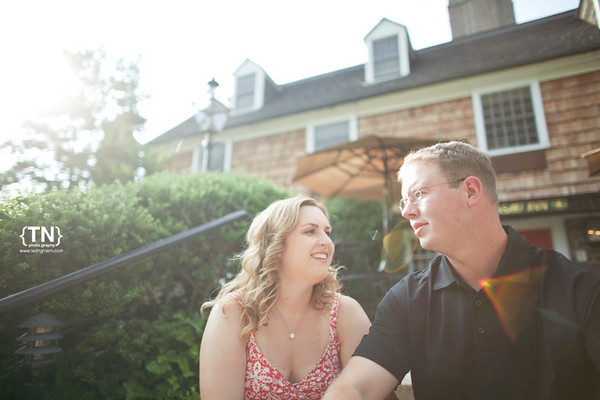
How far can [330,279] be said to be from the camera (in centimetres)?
235

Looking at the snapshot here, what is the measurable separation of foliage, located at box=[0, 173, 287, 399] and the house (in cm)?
504

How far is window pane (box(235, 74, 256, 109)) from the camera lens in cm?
1278

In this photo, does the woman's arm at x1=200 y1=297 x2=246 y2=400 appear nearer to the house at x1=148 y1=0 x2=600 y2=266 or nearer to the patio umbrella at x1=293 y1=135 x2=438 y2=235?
the patio umbrella at x1=293 y1=135 x2=438 y2=235

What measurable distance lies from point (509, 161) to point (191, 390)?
7980 millimetres

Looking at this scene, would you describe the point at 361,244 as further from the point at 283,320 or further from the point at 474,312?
the point at 474,312

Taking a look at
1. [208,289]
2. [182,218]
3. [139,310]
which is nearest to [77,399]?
[139,310]

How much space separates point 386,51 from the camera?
1055cm

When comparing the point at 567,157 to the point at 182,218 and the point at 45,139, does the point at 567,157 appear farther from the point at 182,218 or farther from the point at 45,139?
the point at 45,139

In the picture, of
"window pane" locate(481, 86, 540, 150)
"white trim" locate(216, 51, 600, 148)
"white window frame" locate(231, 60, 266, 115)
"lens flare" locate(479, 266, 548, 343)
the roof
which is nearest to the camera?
"lens flare" locate(479, 266, 548, 343)

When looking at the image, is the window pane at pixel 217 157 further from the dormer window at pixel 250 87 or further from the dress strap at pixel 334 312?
the dress strap at pixel 334 312

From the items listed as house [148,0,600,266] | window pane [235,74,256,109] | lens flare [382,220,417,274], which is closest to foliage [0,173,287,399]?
lens flare [382,220,417,274]

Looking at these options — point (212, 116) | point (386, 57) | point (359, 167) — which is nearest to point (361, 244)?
point (359, 167)

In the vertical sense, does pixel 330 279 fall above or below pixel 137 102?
below

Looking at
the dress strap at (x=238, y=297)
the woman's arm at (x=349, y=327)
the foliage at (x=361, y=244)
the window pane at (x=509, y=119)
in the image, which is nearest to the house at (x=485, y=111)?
the window pane at (x=509, y=119)
